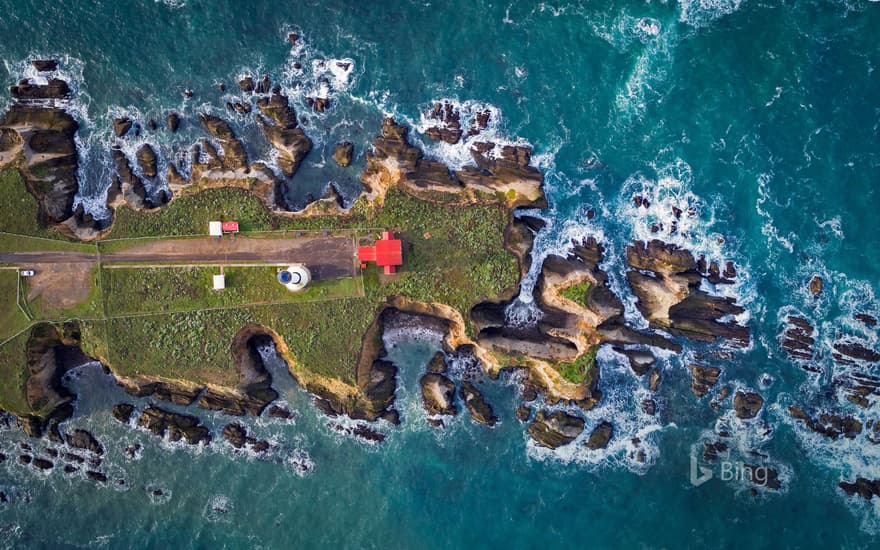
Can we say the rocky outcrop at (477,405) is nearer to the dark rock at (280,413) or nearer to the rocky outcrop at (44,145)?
the dark rock at (280,413)

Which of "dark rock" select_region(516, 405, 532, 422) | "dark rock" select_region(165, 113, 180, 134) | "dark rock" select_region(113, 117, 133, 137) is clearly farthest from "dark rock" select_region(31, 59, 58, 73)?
"dark rock" select_region(516, 405, 532, 422)

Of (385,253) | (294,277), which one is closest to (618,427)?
(385,253)

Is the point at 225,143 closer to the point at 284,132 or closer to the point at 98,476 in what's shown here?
the point at 284,132

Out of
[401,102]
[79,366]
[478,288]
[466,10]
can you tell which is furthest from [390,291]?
[79,366]

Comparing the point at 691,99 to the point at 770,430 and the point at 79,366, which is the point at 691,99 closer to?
the point at 770,430

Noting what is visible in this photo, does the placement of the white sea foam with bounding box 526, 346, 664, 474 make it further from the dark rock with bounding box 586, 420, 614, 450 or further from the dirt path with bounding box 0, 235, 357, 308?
the dirt path with bounding box 0, 235, 357, 308

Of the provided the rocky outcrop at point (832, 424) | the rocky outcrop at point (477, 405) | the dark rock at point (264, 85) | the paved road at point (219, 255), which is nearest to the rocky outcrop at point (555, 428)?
the rocky outcrop at point (477, 405)
